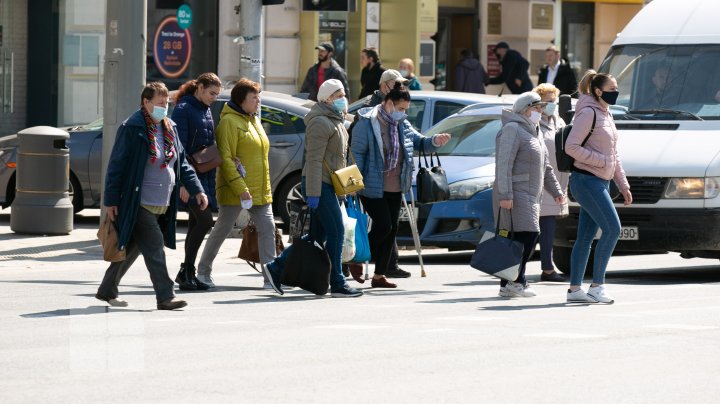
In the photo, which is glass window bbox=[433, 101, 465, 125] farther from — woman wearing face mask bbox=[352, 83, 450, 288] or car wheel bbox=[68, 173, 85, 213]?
woman wearing face mask bbox=[352, 83, 450, 288]

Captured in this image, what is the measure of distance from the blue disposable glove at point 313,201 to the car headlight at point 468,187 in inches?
117

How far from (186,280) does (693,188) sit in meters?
4.01

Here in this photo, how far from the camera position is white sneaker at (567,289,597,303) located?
12180mm

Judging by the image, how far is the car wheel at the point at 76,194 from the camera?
18.8 meters

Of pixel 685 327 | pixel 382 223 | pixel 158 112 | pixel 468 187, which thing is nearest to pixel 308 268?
pixel 382 223

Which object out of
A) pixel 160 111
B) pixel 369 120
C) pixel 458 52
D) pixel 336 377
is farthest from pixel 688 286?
pixel 458 52

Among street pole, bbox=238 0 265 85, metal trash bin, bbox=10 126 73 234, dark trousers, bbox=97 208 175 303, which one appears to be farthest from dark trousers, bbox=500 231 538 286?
metal trash bin, bbox=10 126 73 234

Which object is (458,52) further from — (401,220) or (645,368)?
(645,368)

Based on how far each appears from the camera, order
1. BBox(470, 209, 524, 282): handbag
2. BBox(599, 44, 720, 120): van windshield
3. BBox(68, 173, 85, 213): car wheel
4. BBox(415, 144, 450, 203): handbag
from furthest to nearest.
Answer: BBox(68, 173, 85, 213): car wheel
BBox(599, 44, 720, 120): van windshield
BBox(415, 144, 450, 203): handbag
BBox(470, 209, 524, 282): handbag

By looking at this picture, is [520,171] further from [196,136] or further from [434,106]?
[434,106]

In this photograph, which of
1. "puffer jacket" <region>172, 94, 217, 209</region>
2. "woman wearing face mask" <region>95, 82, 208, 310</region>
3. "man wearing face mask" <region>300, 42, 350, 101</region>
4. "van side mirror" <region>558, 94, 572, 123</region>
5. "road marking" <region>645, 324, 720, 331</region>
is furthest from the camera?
"man wearing face mask" <region>300, 42, 350, 101</region>

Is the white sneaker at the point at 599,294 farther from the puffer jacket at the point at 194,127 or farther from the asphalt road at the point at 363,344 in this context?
the puffer jacket at the point at 194,127

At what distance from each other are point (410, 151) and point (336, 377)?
16.8 feet

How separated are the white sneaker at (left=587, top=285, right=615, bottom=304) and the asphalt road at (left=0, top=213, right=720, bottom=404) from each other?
127 mm
